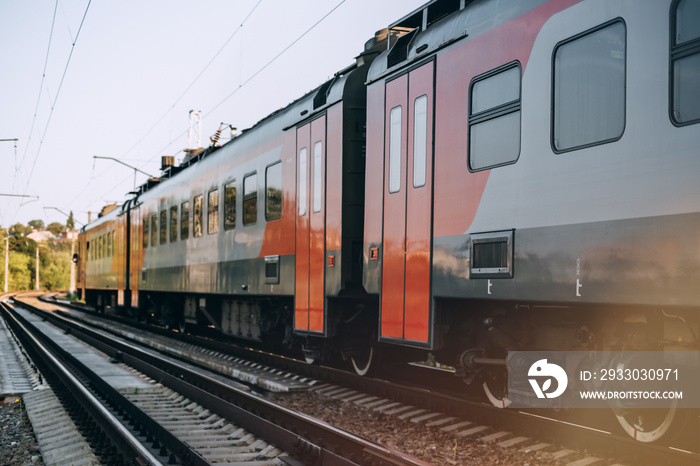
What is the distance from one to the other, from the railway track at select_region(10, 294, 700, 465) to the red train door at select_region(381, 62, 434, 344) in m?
0.83

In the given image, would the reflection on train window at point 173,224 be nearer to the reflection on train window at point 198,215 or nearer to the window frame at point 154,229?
the window frame at point 154,229

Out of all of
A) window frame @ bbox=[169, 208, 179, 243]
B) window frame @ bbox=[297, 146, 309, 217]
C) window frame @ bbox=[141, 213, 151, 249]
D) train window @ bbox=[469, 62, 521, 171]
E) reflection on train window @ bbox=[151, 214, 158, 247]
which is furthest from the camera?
window frame @ bbox=[141, 213, 151, 249]

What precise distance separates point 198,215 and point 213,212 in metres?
1.14

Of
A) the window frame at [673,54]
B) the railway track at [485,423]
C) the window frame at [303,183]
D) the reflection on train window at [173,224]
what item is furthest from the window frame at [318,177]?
the reflection on train window at [173,224]

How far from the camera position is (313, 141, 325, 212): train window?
988cm

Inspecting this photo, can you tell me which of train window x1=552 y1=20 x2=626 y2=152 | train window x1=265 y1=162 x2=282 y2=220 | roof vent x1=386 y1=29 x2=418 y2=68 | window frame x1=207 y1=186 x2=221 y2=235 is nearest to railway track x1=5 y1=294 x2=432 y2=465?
train window x1=552 y1=20 x2=626 y2=152

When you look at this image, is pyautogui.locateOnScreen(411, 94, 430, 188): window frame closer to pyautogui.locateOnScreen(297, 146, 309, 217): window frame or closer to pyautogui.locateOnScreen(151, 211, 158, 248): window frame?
pyautogui.locateOnScreen(297, 146, 309, 217): window frame

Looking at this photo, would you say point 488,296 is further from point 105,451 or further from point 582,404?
point 105,451

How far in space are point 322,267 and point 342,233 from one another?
2.44 feet

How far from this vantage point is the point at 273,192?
1162cm

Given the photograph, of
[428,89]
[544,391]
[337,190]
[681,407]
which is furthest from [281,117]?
[681,407]

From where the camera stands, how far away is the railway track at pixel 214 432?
6039 mm

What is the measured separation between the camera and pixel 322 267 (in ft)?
31.7

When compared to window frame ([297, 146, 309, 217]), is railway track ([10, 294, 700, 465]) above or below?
below
